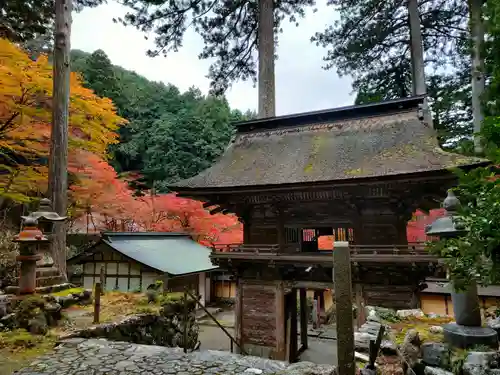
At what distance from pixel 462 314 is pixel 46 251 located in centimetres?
1084

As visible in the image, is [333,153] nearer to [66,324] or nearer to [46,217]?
[66,324]

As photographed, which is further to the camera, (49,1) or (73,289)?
(49,1)

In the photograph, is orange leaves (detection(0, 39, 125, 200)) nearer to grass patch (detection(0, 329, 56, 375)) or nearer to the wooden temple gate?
the wooden temple gate

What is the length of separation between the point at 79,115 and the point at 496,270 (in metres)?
14.7

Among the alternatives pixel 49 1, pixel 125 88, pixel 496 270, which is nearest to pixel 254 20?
pixel 49 1

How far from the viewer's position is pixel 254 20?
16797 millimetres

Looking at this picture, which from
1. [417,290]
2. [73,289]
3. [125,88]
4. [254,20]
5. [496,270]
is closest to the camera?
[496,270]

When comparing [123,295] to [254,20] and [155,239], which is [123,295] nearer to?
[155,239]

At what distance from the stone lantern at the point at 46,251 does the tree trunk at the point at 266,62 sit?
904 cm

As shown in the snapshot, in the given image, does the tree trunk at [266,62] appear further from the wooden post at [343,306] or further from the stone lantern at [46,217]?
the wooden post at [343,306]

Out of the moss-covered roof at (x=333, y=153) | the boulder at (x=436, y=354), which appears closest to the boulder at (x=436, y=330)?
the boulder at (x=436, y=354)

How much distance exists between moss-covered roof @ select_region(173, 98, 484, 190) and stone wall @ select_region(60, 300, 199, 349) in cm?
399

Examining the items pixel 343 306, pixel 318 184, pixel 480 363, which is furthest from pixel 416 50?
pixel 343 306

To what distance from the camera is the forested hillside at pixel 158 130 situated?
29328 millimetres
